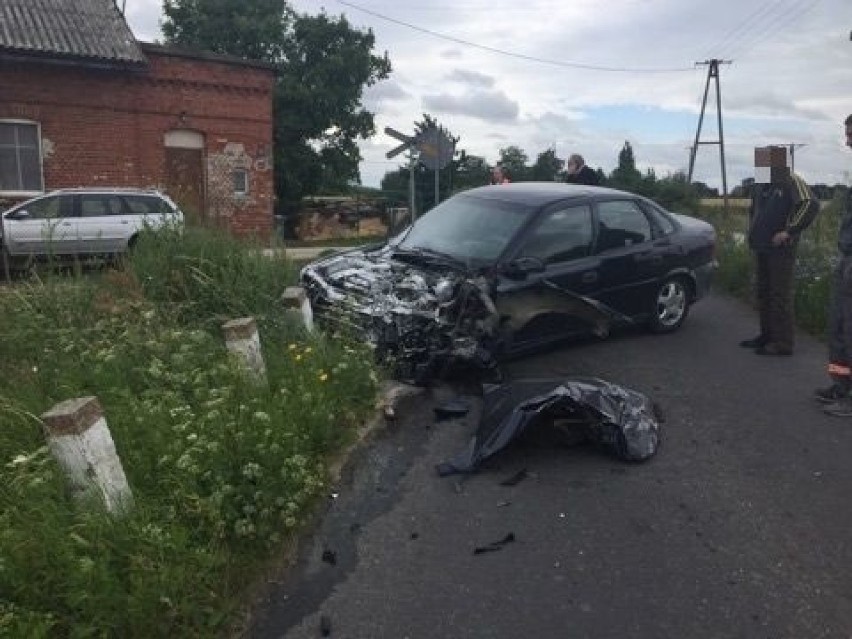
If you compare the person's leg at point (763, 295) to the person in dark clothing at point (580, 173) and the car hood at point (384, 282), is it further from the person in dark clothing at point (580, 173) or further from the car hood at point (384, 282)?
the person in dark clothing at point (580, 173)

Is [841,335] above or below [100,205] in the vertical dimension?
below

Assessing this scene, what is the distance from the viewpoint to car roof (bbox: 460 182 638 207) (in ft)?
24.5

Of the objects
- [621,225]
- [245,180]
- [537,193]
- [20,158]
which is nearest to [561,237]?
[537,193]

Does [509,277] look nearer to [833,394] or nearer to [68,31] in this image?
[833,394]

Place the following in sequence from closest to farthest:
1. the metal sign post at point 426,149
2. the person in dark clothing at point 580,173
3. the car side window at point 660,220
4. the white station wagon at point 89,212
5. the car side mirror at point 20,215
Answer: the car side window at point 660,220 < the person in dark clothing at point 580,173 < the white station wagon at point 89,212 < the car side mirror at point 20,215 < the metal sign post at point 426,149

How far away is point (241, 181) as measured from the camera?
22.1 m

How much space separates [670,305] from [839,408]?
269cm

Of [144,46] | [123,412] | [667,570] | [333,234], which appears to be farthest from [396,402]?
[333,234]

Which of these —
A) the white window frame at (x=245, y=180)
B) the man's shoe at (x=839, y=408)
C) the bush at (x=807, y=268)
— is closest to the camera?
the man's shoe at (x=839, y=408)

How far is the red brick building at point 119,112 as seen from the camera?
59.8 ft

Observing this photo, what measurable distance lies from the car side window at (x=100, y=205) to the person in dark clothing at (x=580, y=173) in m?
8.67

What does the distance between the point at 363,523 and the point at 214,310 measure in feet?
9.57

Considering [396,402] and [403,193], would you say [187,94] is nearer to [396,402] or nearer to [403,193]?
[403,193]

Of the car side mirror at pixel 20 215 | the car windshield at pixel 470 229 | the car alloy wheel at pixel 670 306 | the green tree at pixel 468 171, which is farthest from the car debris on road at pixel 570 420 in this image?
the green tree at pixel 468 171
